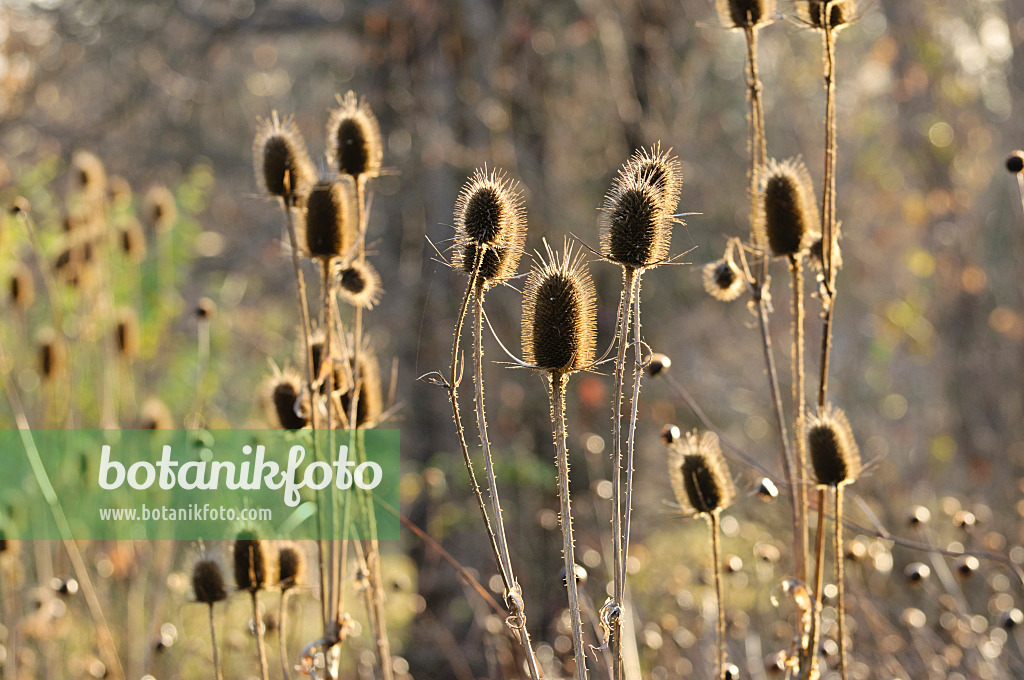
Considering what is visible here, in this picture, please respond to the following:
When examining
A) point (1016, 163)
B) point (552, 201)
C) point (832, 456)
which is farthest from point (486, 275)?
point (552, 201)

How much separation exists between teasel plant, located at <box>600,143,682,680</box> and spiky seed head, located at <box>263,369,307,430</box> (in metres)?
0.87

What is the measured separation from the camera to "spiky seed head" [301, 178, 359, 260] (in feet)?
6.81

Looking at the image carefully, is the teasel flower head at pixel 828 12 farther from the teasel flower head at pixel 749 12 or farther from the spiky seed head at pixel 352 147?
the spiky seed head at pixel 352 147

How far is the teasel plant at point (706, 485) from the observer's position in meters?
1.90

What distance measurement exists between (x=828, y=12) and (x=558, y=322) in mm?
936

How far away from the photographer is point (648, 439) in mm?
6875

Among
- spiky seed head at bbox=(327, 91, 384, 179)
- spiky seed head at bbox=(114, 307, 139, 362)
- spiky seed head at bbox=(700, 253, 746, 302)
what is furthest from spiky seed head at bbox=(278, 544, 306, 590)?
spiky seed head at bbox=(114, 307, 139, 362)

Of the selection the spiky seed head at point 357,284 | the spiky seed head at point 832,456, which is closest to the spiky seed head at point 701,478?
the spiky seed head at point 832,456

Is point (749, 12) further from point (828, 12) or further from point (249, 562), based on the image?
point (249, 562)

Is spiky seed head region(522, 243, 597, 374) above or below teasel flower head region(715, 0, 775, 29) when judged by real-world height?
below

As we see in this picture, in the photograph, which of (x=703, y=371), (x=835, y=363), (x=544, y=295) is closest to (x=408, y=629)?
(x=703, y=371)

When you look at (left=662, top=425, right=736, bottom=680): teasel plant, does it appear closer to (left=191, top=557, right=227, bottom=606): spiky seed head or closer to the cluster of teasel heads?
the cluster of teasel heads

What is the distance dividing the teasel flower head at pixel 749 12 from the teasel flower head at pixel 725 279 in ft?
1.74

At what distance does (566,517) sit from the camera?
1.58 meters
